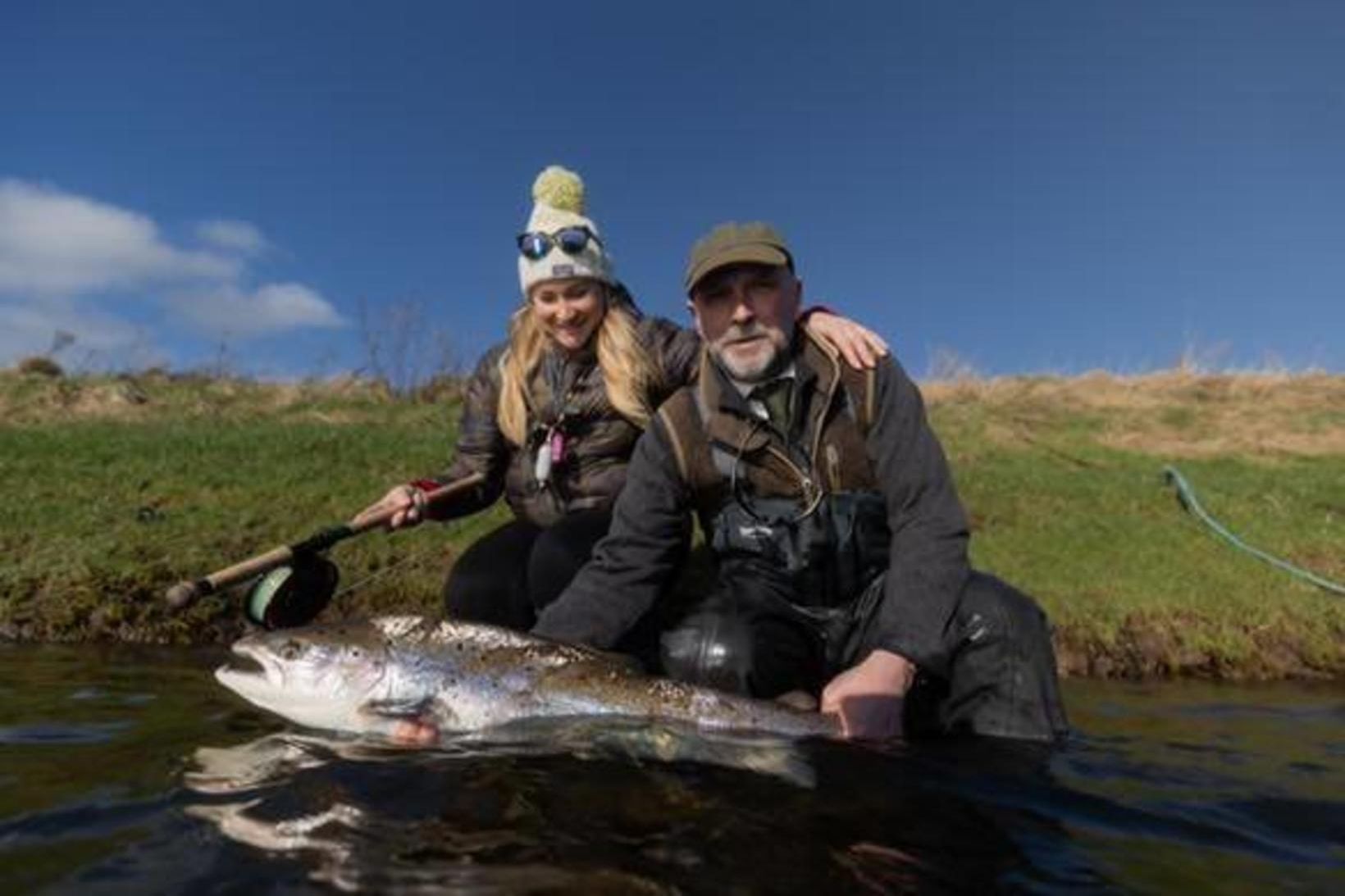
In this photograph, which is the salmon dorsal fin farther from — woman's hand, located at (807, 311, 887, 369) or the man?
woman's hand, located at (807, 311, 887, 369)

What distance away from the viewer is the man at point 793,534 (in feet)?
15.8

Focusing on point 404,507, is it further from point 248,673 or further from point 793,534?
point 793,534

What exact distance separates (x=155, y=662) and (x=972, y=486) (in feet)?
26.6

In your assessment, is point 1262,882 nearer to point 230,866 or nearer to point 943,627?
point 943,627

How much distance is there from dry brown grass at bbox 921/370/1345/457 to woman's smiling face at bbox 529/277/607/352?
10.4m

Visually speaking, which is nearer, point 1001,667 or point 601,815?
point 601,815

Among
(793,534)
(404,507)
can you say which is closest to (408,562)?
(404,507)

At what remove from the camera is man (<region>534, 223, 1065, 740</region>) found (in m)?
4.83

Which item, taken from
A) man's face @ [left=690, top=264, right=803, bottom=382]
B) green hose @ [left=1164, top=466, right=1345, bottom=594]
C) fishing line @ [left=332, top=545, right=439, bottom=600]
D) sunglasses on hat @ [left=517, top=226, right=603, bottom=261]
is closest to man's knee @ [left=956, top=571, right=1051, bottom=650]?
man's face @ [left=690, top=264, right=803, bottom=382]

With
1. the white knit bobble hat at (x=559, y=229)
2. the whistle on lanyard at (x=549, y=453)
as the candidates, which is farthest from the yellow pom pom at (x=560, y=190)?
the whistle on lanyard at (x=549, y=453)

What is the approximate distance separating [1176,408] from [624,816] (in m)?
16.8

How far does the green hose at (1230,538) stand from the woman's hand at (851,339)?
6.10 metres

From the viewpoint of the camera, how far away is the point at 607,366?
6.14 metres

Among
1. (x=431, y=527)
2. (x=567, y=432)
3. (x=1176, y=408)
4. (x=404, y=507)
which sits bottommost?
(x=404, y=507)
